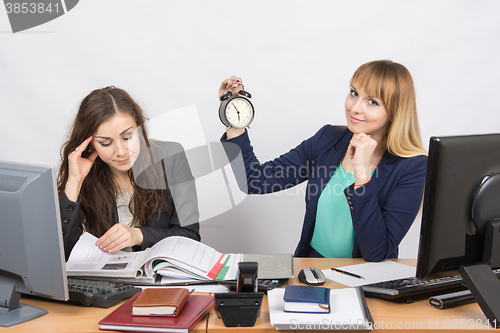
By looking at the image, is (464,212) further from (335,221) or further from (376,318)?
Result: (335,221)

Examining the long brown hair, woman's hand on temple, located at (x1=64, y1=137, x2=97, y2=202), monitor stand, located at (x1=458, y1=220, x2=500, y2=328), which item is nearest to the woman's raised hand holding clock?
the long brown hair

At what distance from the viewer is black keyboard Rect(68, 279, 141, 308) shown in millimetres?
1219

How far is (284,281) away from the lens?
139cm

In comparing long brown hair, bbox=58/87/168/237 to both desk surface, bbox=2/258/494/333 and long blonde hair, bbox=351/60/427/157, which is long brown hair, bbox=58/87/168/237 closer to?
desk surface, bbox=2/258/494/333

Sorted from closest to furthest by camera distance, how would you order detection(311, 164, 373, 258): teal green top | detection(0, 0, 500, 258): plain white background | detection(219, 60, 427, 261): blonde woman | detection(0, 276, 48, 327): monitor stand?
1. detection(0, 276, 48, 327): monitor stand
2. detection(219, 60, 427, 261): blonde woman
3. detection(311, 164, 373, 258): teal green top
4. detection(0, 0, 500, 258): plain white background

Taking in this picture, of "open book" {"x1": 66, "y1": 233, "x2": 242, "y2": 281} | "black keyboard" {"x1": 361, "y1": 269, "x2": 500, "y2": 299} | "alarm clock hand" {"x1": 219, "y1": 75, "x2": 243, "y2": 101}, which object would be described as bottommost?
"black keyboard" {"x1": 361, "y1": 269, "x2": 500, "y2": 299}

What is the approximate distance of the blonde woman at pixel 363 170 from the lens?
5.46 feet

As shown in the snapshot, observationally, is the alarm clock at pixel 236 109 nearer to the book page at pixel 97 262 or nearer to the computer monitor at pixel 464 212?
the book page at pixel 97 262

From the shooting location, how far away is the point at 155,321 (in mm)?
1074

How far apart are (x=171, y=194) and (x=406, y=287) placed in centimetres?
120

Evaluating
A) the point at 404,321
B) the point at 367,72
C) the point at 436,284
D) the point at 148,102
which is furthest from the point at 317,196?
the point at 148,102

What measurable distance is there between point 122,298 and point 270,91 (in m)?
1.92

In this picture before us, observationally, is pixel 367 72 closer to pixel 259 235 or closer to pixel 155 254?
pixel 155 254

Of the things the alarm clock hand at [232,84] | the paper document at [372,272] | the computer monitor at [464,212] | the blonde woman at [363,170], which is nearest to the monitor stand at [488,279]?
the computer monitor at [464,212]
